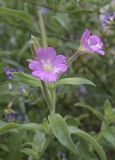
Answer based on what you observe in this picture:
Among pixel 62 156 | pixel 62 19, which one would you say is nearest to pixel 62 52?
pixel 62 19

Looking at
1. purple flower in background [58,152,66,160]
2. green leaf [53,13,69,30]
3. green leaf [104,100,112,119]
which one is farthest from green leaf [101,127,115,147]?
green leaf [53,13,69,30]

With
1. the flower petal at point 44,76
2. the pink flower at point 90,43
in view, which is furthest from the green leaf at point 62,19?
the flower petal at point 44,76

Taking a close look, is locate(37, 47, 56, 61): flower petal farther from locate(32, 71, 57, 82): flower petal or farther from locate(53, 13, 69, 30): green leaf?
locate(53, 13, 69, 30): green leaf

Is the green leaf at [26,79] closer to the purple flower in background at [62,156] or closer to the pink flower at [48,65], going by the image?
the pink flower at [48,65]

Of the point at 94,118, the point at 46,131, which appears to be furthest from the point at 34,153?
the point at 94,118

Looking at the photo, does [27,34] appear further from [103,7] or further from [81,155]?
[81,155]
